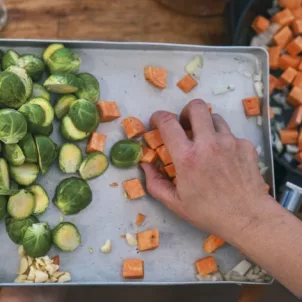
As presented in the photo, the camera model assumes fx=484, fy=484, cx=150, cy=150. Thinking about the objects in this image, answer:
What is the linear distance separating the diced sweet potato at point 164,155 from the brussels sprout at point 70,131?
7.3 inches

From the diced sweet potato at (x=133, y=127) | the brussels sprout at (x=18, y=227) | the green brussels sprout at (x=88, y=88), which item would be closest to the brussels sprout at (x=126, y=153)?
the diced sweet potato at (x=133, y=127)

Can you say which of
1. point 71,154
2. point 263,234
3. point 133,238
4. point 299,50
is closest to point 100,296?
point 133,238

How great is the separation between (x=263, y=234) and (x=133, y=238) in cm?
32

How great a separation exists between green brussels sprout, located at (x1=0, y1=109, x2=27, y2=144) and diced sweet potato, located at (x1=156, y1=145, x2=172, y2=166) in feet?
1.05

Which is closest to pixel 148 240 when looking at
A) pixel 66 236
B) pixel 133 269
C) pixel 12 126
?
pixel 133 269

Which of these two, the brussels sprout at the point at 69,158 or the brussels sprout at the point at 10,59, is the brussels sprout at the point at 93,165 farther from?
the brussels sprout at the point at 10,59

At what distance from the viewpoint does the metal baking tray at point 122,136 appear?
1132mm

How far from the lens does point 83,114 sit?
1115 mm

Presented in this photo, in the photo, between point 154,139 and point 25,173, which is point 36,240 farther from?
point 154,139

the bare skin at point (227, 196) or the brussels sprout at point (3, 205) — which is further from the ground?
the bare skin at point (227, 196)

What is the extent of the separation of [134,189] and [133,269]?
19 cm

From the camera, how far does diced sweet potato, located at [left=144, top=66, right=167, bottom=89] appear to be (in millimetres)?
1233

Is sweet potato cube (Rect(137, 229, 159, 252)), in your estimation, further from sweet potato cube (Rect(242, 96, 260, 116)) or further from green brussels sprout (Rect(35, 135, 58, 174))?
sweet potato cube (Rect(242, 96, 260, 116))

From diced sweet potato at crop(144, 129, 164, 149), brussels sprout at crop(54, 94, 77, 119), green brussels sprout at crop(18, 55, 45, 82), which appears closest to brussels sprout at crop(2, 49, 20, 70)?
green brussels sprout at crop(18, 55, 45, 82)
